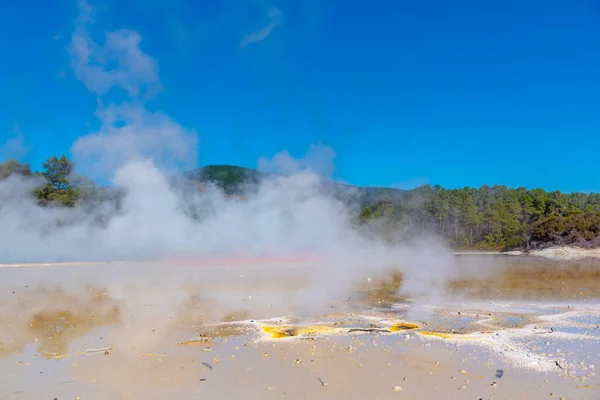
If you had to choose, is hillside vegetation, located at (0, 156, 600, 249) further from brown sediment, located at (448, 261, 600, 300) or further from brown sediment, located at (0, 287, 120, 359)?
brown sediment, located at (0, 287, 120, 359)

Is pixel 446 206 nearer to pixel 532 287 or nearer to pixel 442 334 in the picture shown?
pixel 532 287

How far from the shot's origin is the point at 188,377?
7480 millimetres

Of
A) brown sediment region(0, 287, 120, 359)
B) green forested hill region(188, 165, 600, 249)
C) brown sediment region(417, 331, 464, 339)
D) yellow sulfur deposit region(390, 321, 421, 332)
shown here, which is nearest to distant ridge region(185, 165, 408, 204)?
green forested hill region(188, 165, 600, 249)

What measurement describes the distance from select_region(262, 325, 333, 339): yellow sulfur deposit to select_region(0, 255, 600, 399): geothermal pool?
1.8 inches

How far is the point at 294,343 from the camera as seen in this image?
968 centimetres

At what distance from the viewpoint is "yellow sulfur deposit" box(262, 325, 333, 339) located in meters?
10.7

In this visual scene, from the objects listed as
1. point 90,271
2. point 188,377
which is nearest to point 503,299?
point 188,377

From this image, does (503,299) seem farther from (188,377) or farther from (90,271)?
(90,271)

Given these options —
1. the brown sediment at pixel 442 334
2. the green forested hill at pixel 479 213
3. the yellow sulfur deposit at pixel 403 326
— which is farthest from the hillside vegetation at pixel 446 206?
the brown sediment at pixel 442 334

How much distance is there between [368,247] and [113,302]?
1404 inches

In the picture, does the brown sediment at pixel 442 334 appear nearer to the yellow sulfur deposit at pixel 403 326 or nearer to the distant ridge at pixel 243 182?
the yellow sulfur deposit at pixel 403 326

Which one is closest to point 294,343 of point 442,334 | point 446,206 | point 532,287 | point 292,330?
point 292,330

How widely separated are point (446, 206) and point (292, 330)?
7099 cm

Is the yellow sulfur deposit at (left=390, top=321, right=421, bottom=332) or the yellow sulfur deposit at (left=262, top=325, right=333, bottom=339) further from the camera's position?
the yellow sulfur deposit at (left=390, top=321, right=421, bottom=332)
